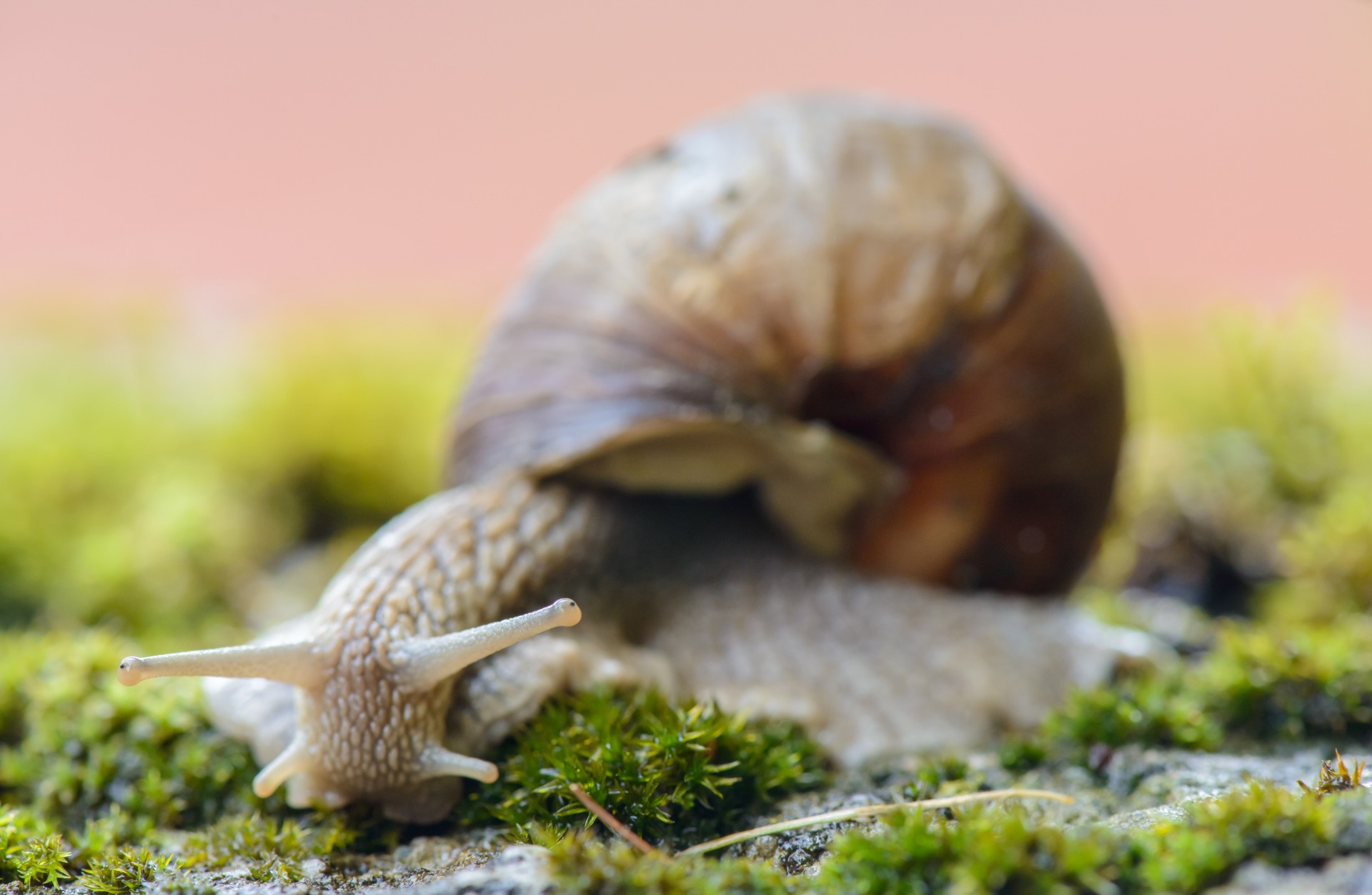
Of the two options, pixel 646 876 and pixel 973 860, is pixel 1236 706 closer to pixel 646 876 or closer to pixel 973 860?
pixel 973 860

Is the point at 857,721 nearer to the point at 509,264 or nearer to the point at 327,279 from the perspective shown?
the point at 509,264

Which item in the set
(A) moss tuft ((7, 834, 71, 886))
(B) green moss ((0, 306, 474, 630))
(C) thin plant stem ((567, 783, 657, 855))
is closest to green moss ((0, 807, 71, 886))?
(A) moss tuft ((7, 834, 71, 886))

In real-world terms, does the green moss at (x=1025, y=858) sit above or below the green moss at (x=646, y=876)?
above

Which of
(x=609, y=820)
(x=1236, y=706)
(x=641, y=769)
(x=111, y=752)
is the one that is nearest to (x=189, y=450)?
(x=111, y=752)

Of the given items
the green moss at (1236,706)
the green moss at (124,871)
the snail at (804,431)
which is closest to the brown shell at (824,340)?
the snail at (804,431)

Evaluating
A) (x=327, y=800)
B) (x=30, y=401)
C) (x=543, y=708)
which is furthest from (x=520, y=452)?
(x=30, y=401)

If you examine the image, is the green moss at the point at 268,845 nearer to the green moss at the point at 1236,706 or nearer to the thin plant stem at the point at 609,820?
the thin plant stem at the point at 609,820
